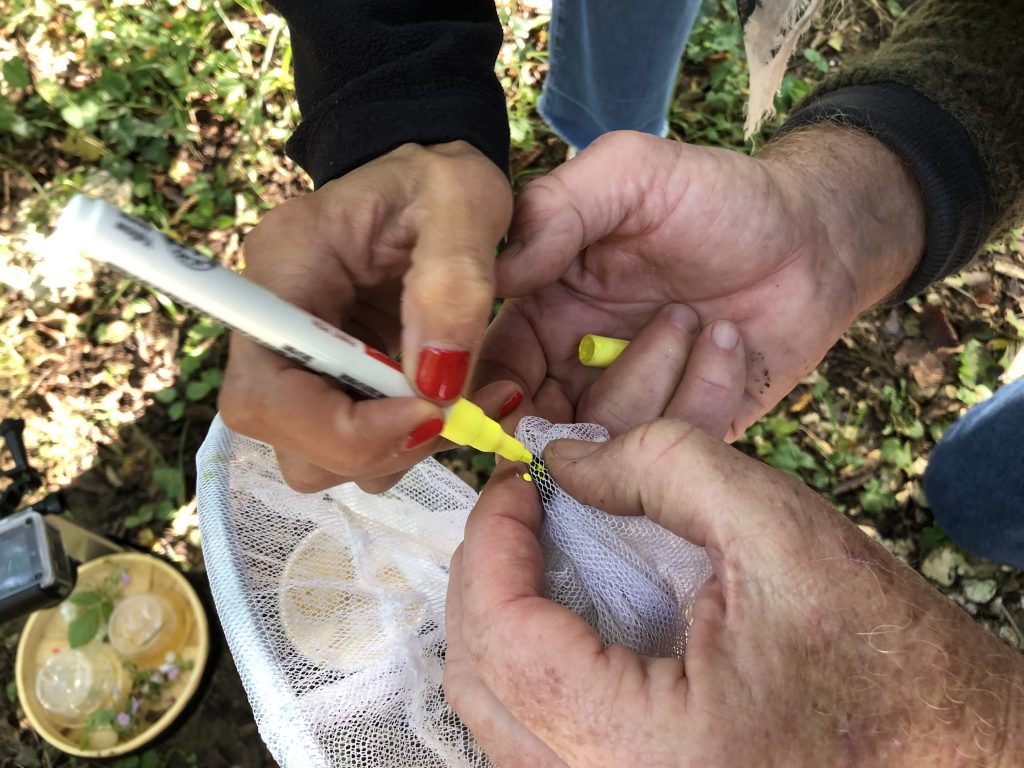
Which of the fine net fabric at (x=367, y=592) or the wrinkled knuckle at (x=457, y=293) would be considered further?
the fine net fabric at (x=367, y=592)

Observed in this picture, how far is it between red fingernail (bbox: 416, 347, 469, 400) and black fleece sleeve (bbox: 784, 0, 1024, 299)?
114 cm

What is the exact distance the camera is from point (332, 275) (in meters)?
1.07

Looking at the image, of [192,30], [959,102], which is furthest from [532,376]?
[192,30]

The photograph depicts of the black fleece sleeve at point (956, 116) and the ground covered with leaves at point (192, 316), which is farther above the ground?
the black fleece sleeve at point (956, 116)

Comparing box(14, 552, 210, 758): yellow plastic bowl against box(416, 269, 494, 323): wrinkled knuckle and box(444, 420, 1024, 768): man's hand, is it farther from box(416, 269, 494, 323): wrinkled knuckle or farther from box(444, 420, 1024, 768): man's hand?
box(416, 269, 494, 323): wrinkled knuckle

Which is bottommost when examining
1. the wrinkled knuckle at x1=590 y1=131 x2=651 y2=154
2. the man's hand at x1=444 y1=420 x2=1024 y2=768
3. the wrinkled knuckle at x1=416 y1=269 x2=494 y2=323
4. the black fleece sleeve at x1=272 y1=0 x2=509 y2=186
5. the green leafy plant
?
the green leafy plant

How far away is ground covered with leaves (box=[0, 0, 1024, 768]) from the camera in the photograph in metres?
2.19

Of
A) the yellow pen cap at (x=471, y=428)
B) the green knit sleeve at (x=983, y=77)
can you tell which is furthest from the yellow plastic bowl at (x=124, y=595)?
the green knit sleeve at (x=983, y=77)

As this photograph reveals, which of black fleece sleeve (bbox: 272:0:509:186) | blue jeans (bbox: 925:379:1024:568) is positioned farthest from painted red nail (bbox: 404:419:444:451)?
blue jeans (bbox: 925:379:1024:568)

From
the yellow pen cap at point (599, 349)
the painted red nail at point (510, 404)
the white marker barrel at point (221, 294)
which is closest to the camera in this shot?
the white marker barrel at point (221, 294)

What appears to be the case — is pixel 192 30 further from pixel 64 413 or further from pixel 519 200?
pixel 519 200

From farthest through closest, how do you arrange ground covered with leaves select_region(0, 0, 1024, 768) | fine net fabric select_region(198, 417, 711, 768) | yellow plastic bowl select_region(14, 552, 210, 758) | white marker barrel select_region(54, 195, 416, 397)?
ground covered with leaves select_region(0, 0, 1024, 768) → yellow plastic bowl select_region(14, 552, 210, 758) → fine net fabric select_region(198, 417, 711, 768) → white marker barrel select_region(54, 195, 416, 397)

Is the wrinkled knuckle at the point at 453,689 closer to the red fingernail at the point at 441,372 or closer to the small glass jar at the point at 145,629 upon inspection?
the red fingernail at the point at 441,372

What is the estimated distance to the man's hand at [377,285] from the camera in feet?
3.13
